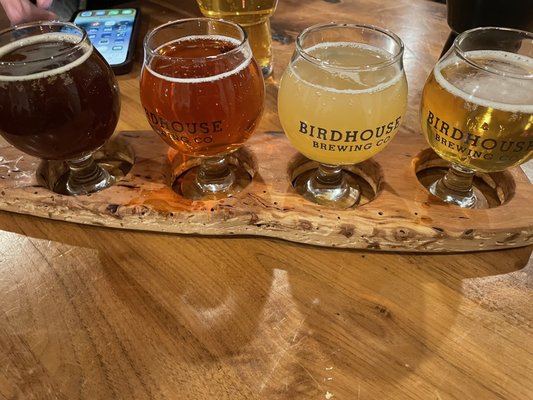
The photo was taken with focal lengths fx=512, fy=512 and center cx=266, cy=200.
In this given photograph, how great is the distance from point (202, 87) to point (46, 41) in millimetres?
260

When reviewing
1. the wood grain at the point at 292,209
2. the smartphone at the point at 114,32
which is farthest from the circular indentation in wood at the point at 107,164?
the smartphone at the point at 114,32

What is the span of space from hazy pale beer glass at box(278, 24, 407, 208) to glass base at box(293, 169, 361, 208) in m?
0.05

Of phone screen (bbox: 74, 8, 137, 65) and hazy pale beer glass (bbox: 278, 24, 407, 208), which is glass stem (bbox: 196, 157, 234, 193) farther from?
phone screen (bbox: 74, 8, 137, 65)

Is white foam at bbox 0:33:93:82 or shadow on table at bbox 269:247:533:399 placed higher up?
white foam at bbox 0:33:93:82

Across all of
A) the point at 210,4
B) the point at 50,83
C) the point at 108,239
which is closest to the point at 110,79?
the point at 50,83

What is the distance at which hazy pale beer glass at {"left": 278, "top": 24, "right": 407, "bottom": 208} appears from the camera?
0.60m

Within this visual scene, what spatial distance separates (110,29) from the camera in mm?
1078

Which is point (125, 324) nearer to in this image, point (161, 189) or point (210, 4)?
point (161, 189)

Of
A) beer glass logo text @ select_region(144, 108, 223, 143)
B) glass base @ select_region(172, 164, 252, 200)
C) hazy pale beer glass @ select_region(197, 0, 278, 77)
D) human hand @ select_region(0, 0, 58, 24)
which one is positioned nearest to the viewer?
beer glass logo text @ select_region(144, 108, 223, 143)

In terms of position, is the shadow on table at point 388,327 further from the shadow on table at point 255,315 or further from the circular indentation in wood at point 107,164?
the circular indentation in wood at point 107,164

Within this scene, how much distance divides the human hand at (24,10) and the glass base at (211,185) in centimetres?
54

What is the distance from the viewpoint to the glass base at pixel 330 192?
28.8 inches

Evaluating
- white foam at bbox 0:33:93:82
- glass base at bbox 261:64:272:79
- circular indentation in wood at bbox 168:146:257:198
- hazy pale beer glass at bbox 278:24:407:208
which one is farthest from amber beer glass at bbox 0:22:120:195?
glass base at bbox 261:64:272:79

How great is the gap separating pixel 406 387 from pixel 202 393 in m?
0.21
